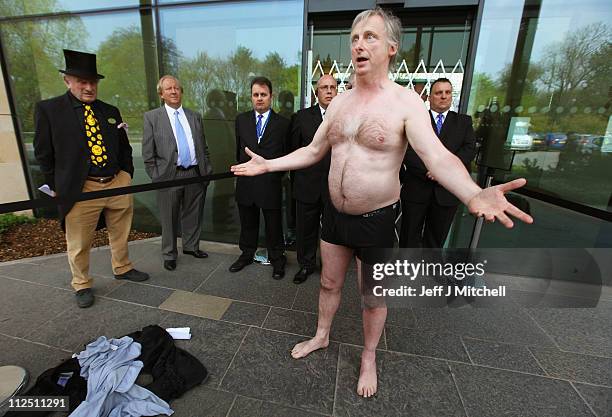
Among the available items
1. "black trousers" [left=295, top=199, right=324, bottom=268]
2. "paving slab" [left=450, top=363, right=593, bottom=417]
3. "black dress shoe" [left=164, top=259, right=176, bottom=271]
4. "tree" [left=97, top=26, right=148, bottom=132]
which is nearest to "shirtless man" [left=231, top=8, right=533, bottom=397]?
"paving slab" [left=450, top=363, right=593, bottom=417]

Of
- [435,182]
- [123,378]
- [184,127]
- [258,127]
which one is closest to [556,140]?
[435,182]

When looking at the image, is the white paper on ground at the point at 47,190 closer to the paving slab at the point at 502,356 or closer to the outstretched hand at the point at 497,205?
the outstretched hand at the point at 497,205

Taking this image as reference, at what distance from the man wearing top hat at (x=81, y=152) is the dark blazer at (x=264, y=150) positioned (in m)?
1.21

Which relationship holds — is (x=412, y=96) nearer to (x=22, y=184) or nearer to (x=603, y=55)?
(x=603, y=55)

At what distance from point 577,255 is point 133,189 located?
415 centimetres

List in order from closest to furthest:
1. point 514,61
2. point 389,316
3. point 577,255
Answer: point 389,316 < point 577,255 < point 514,61

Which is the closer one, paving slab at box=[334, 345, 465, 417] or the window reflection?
paving slab at box=[334, 345, 465, 417]

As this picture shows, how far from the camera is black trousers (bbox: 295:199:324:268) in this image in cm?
342

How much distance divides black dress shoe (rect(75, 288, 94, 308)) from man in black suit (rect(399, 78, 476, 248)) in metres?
3.28

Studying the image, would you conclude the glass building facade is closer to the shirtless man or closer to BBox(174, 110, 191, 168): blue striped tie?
BBox(174, 110, 191, 168): blue striped tie

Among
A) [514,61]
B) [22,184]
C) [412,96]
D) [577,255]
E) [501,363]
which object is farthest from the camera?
[22,184]

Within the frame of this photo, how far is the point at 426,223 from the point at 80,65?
3751mm

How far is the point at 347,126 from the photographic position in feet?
5.78

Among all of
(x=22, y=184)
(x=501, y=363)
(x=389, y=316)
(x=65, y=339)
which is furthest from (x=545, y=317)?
(x=22, y=184)
